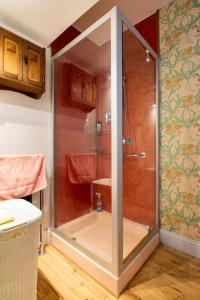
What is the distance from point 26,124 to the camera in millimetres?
1531

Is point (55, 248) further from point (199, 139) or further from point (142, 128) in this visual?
point (199, 139)

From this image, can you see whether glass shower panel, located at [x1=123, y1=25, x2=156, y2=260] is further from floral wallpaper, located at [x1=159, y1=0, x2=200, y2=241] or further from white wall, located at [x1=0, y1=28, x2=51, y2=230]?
white wall, located at [x1=0, y1=28, x2=51, y2=230]

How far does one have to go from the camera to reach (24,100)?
1.51 meters

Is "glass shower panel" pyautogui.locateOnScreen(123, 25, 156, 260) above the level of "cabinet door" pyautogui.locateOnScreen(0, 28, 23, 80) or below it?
below

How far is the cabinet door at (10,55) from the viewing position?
4.11ft

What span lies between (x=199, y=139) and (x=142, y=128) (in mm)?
498

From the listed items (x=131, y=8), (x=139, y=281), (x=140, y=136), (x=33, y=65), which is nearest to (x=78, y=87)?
(x=33, y=65)

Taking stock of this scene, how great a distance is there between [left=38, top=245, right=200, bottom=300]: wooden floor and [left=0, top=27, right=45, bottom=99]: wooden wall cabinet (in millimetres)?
1483

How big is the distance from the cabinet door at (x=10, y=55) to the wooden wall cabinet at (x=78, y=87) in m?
0.48

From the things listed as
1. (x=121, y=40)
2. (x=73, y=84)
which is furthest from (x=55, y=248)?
(x=121, y=40)

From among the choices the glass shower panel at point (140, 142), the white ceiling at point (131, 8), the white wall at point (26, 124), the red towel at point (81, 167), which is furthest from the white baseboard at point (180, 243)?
the white ceiling at point (131, 8)

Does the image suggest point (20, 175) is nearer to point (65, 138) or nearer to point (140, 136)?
point (65, 138)

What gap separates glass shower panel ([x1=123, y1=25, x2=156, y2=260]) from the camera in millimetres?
1455

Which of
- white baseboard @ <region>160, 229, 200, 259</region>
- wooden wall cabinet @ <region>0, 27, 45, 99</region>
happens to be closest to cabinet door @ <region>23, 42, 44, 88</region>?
wooden wall cabinet @ <region>0, 27, 45, 99</region>
